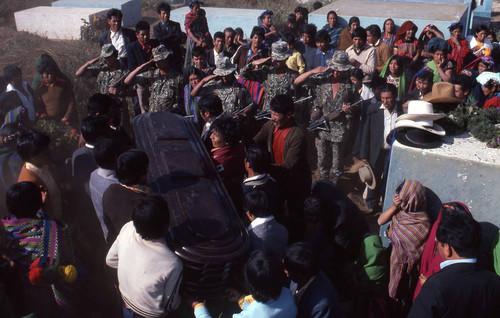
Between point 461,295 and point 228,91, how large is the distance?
354 centimetres

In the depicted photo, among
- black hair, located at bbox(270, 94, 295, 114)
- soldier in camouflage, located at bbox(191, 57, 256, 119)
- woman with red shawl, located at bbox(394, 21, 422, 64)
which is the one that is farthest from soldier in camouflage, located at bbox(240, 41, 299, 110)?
woman with red shawl, located at bbox(394, 21, 422, 64)

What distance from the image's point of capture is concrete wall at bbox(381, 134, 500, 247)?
3.59 metres

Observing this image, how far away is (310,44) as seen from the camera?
735cm

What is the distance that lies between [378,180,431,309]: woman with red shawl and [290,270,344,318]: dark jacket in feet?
3.63

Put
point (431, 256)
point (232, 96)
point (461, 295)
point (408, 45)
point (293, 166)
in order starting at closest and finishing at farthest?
point (461, 295) → point (431, 256) → point (293, 166) → point (232, 96) → point (408, 45)

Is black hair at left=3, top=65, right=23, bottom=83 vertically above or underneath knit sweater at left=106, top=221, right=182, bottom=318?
above

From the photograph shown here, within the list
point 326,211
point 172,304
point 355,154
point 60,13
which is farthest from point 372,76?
point 60,13

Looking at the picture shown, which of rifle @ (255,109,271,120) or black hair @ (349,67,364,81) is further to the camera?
black hair @ (349,67,364,81)

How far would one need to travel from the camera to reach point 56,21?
13391mm

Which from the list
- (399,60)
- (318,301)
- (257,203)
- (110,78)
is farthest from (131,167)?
(399,60)

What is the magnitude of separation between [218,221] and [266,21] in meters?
6.17

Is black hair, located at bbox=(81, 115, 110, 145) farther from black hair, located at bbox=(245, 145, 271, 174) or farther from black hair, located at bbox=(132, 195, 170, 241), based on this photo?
black hair, located at bbox=(132, 195, 170, 241)

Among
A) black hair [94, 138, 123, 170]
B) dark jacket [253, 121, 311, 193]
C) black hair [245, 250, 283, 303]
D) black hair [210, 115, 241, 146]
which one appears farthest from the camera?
dark jacket [253, 121, 311, 193]

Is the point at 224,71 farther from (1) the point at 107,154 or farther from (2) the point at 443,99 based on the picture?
(2) the point at 443,99
